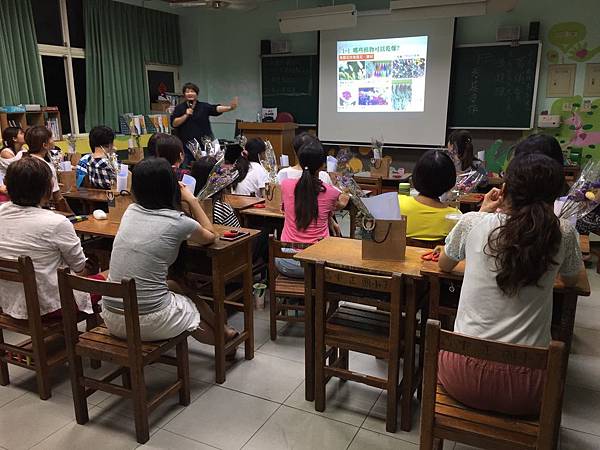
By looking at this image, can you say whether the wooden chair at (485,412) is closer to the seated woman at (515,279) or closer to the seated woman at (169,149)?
the seated woman at (515,279)

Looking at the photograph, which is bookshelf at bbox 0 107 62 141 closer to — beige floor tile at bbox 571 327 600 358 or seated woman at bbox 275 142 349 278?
seated woman at bbox 275 142 349 278

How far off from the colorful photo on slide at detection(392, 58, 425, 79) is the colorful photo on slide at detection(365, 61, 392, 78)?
0.24 feet

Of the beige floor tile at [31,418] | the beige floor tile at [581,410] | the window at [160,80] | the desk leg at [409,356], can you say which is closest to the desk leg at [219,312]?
the beige floor tile at [31,418]

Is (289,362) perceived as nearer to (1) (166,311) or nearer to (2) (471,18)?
(1) (166,311)

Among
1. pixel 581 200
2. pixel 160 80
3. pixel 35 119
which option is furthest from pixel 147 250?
pixel 160 80

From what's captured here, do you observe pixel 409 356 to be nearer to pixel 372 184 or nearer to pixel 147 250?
pixel 147 250

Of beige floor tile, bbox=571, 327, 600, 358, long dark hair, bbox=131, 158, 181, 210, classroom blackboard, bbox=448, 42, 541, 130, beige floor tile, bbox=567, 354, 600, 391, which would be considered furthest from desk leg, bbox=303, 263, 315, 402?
classroom blackboard, bbox=448, 42, 541, 130

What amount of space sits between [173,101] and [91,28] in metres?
1.58

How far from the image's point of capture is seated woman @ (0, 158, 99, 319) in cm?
221

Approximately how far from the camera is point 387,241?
2.07m

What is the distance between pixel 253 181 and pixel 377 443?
2.43 metres

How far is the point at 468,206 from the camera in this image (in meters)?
3.82

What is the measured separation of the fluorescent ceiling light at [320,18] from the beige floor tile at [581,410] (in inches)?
194

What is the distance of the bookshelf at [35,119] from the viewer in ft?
17.7
